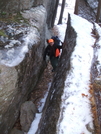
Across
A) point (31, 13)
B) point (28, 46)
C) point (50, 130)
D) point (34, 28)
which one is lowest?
point (50, 130)

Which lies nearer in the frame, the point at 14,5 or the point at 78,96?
the point at 78,96

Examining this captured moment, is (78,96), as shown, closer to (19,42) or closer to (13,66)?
(13,66)

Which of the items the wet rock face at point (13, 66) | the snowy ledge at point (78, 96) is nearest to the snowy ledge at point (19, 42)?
the wet rock face at point (13, 66)

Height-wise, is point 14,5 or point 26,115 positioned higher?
point 14,5

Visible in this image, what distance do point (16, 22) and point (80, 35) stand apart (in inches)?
114

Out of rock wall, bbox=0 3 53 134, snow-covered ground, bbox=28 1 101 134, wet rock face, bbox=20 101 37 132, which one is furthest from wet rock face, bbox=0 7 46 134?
snow-covered ground, bbox=28 1 101 134

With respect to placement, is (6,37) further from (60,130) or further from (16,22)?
(60,130)

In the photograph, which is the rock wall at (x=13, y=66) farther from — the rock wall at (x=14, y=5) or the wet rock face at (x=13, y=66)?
the rock wall at (x=14, y=5)

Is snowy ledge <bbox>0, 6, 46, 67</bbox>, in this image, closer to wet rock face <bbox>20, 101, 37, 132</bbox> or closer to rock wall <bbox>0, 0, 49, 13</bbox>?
rock wall <bbox>0, 0, 49, 13</bbox>

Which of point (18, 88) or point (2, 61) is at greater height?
point (2, 61)

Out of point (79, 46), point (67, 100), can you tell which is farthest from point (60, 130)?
point (79, 46)

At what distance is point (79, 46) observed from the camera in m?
6.27

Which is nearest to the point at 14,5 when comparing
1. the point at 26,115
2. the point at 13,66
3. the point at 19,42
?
the point at 19,42

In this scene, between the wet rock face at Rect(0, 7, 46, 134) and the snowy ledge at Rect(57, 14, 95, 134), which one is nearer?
the snowy ledge at Rect(57, 14, 95, 134)
